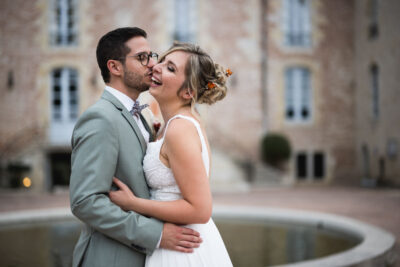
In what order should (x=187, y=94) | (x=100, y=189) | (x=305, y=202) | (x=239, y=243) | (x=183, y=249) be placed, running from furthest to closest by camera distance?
1. (x=305, y=202)
2. (x=239, y=243)
3. (x=187, y=94)
4. (x=183, y=249)
5. (x=100, y=189)

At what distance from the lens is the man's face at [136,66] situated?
6.63ft

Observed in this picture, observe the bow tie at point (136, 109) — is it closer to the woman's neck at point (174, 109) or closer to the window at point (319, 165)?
the woman's neck at point (174, 109)

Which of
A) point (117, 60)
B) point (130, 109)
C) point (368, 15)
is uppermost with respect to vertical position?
point (368, 15)

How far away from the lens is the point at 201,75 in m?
1.99

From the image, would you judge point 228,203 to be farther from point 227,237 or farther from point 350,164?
point 350,164

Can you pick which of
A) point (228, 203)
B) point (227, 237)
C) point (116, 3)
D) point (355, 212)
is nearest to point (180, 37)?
point (116, 3)

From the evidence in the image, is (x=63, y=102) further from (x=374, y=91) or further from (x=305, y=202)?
(x=374, y=91)

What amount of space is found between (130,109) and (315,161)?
14.4 metres

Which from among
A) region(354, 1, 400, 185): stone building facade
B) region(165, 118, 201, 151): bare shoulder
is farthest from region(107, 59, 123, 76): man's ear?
region(354, 1, 400, 185): stone building facade

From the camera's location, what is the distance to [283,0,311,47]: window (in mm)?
15875

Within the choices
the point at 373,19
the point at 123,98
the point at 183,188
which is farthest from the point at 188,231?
the point at 373,19

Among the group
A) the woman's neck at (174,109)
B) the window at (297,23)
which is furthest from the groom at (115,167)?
the window at (297,23)

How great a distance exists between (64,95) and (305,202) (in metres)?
9.44

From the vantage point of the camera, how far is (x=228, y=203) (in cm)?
968
